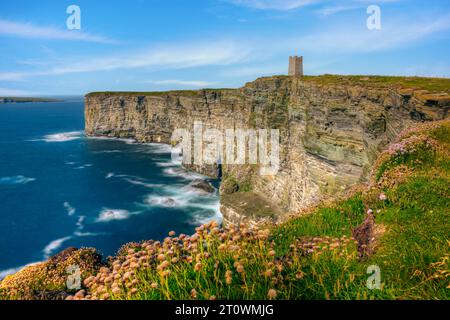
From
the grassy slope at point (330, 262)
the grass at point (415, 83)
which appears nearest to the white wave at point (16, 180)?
the grass at point (415, 83)

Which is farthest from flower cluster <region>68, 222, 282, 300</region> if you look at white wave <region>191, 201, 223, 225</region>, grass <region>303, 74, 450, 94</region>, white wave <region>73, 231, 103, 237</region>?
white wave <region>191, 201, 223, 225</region>

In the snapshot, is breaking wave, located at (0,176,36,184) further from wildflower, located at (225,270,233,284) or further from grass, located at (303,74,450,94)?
wildflower, located at (225,270,233,284)

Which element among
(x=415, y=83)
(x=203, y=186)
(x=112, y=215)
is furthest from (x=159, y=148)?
(x=415, y=83)

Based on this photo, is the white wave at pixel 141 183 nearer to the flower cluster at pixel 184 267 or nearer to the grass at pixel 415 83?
the grass at pixel 415 83

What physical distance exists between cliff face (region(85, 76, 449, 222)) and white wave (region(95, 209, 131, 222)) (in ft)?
57.3

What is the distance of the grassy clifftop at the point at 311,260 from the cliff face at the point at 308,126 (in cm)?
837

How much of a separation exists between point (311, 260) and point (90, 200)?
6569cm

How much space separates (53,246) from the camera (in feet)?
153

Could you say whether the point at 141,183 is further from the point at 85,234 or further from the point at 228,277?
the point at 228,277

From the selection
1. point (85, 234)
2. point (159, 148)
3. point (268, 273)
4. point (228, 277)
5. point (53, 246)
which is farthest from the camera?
point (159, 148)

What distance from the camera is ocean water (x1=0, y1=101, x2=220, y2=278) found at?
48.6 m

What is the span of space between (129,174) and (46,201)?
80.1ft

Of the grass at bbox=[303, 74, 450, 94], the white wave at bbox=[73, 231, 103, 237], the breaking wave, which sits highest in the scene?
the grass at bbox=[303, 74, 450, 94]
